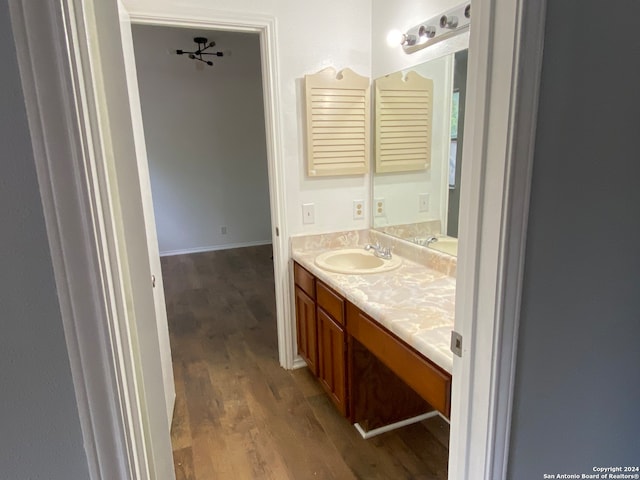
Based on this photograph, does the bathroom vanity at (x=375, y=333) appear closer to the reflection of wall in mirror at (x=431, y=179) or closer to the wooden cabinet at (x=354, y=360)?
the wooden cabinet at (x=354, y=360)

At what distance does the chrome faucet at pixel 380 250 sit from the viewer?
237 centimetres

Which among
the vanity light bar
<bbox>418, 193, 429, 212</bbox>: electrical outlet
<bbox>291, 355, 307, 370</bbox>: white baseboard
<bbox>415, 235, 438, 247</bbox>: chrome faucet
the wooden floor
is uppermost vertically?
the vanity light bar

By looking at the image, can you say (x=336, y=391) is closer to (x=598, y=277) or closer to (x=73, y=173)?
(x=598, y=277)

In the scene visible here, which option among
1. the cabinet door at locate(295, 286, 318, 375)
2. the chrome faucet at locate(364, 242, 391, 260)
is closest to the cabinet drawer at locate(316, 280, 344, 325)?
the cabinet door at locate(295, 286, 318, 375)

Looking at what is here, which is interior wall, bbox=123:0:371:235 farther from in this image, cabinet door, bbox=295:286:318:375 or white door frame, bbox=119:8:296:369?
cabinet door, bbox=295:286:318:375

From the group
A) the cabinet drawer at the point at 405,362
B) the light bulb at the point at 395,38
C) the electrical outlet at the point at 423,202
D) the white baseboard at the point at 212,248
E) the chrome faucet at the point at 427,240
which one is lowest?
the white baseboard at the point at 212,248

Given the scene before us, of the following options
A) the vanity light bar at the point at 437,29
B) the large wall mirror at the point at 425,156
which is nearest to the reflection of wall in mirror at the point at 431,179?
the large wall mirror at the point at 425,156

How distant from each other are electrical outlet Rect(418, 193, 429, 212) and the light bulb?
33.2 inches

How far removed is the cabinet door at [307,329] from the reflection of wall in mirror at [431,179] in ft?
2.33

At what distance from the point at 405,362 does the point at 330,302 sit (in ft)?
2.23

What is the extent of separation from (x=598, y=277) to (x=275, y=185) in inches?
70.6

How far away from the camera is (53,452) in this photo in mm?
712

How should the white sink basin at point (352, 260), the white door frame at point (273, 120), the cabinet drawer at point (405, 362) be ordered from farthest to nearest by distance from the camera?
the white sink basin at point (352, 260) → the white door frame at point (273, 120) → the cabinet drawer at point (405, 362)

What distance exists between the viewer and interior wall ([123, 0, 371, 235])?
2.25m
